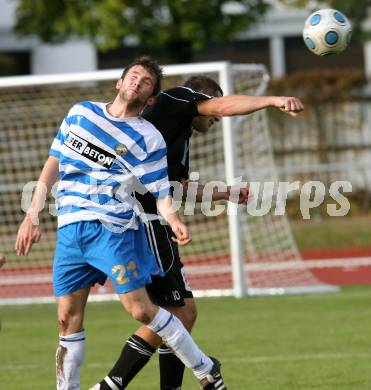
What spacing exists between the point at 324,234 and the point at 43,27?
7.16 meters

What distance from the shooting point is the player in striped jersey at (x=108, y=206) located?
20.8ft

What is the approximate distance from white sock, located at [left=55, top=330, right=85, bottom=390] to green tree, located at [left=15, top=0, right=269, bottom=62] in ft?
54.6

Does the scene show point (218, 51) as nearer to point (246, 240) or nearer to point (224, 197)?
point (246, 240)

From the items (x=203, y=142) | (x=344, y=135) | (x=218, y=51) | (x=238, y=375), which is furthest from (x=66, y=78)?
(x=218, y=51)

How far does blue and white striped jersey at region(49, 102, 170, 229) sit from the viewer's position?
6.37 meters

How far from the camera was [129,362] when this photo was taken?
262 inches

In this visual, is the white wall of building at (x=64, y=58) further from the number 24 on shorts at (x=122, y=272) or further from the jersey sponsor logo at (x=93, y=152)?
the number 24 on shorts at (x=122, y=272)

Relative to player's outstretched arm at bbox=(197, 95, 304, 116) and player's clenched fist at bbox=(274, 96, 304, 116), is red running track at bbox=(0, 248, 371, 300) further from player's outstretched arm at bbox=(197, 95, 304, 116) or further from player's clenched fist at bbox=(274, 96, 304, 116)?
player's clenched fist at bbox=(274, 96, 304, 116)

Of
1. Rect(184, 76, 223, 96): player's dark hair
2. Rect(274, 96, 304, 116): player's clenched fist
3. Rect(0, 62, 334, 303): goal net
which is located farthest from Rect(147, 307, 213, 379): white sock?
Rect(0, 62, 334, 303): goal net

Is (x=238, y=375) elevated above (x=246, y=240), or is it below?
above

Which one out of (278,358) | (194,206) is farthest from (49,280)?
(278,358)

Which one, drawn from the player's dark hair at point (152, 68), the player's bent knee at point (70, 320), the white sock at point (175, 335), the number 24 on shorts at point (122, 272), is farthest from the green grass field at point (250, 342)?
the player's dark hair at point (152, 68)

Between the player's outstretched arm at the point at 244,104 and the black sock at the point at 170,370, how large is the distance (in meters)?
1.45

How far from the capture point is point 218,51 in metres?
32.1
